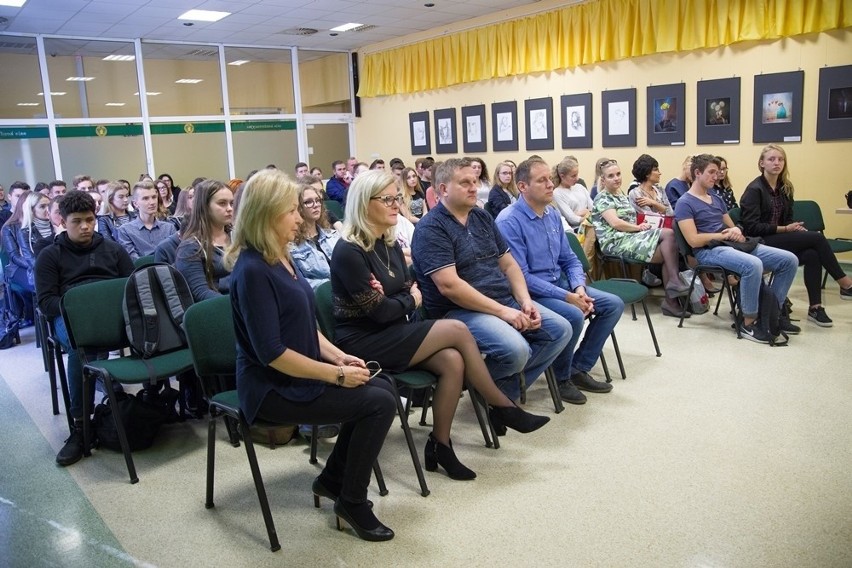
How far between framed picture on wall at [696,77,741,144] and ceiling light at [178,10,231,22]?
601 centimetres

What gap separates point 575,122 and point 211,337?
7.27m

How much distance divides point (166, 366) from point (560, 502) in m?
1.88

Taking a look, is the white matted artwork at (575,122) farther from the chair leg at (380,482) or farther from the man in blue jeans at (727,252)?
the chair leg at (380,482)

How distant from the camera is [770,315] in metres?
4.63

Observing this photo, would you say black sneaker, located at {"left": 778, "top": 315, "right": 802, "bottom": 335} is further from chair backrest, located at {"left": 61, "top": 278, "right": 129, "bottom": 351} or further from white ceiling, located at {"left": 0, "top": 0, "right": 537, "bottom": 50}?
white ceiling, located at {"left": 0, "top": 0, "right": 537, "bottom": 50}

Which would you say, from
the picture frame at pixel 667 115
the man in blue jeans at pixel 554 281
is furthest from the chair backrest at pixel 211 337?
the picture frame at pixel 667 115

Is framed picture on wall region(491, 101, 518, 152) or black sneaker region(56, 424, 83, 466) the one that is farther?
framed picture on wall region(491, 101, 518, 152)

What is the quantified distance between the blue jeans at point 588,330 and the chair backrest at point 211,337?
1770mm

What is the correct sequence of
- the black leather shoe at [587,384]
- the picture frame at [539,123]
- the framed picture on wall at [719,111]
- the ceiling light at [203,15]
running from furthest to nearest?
the picture frame at [539,123] < the ceiling light at [203,15] < the framed picture on wall at [719,111] < the black leather shoe at [587,384]

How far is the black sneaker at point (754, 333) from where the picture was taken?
464 cm

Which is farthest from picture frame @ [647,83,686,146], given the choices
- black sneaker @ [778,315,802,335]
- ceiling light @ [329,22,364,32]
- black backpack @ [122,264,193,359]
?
black backpack @ [122,264,193,359]

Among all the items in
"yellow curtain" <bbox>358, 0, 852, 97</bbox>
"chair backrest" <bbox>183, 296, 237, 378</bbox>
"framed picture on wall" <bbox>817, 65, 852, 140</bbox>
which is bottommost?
"chair backrest" <bbox>183, 296, 237, 378</bbox>

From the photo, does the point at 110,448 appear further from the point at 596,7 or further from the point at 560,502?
the point at 596,7

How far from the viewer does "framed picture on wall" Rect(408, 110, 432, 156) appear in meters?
11.2
